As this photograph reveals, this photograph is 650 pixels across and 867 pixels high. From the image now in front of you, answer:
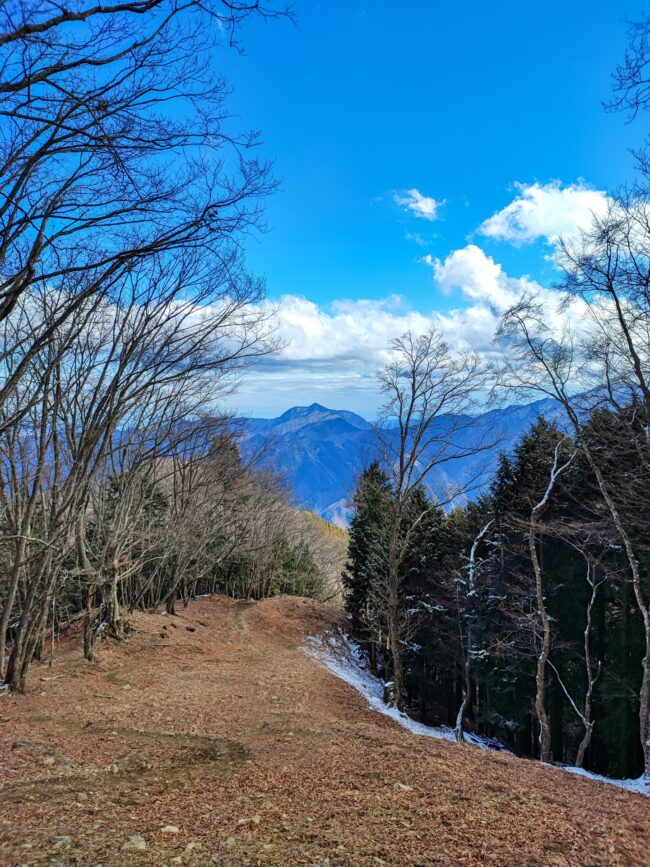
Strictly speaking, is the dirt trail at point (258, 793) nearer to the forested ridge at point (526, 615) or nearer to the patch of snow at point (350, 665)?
the forested ridge at point (526, 615)

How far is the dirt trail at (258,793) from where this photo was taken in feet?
10.7

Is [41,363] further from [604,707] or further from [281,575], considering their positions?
[281,575]

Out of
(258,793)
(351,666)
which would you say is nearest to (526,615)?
(258,793)

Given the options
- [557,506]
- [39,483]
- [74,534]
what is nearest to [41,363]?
[39,483]

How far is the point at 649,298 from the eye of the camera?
7.13 meters

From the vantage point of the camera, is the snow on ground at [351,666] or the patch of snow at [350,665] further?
the patch of snow at [350,665]

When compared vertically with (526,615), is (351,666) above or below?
below

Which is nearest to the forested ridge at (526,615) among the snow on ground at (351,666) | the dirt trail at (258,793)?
the snow on ground at (351,666)

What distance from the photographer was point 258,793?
4309 mm

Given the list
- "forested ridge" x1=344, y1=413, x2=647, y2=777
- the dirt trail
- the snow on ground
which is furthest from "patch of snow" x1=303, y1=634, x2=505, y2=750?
the dirt trail

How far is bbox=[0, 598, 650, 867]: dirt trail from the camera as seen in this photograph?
3252 mm

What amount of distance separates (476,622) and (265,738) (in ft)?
39.2

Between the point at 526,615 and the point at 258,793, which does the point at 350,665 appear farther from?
the point at 258,793

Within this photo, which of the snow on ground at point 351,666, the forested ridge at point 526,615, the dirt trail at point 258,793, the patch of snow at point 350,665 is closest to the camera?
the dirt trail at point 258,793
